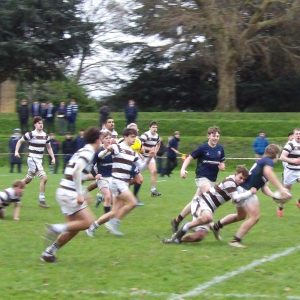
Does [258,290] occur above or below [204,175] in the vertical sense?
below

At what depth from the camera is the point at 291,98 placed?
50469 millimetres

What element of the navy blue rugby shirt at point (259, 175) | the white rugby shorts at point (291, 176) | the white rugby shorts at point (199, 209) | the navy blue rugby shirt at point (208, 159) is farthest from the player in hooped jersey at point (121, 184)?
the white rugby shorts at point (291, 176)

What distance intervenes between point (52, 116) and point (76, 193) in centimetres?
Result: 2607

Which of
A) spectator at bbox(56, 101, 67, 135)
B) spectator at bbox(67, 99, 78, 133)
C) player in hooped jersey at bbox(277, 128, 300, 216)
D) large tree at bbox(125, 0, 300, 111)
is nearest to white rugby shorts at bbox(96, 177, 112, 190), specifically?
player in hooped jersey at bbox(277, 128, 300, 216)

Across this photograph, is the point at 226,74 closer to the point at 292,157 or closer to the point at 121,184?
the point at 292,157

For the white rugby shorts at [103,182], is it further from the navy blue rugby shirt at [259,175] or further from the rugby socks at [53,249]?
the rugby socks at [53,249]

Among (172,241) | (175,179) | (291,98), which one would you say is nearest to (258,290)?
(172,241)

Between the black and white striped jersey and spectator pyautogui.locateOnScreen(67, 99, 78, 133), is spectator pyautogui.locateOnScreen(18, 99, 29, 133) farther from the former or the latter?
the black and white striped jersey

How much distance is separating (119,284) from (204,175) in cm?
458

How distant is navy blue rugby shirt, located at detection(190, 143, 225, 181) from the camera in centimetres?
1337

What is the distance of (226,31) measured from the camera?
41.7 meters

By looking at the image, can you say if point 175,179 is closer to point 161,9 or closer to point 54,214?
point 54,214

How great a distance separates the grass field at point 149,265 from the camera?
8.86 metres

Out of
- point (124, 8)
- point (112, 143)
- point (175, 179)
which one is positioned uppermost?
point (124, 8)
